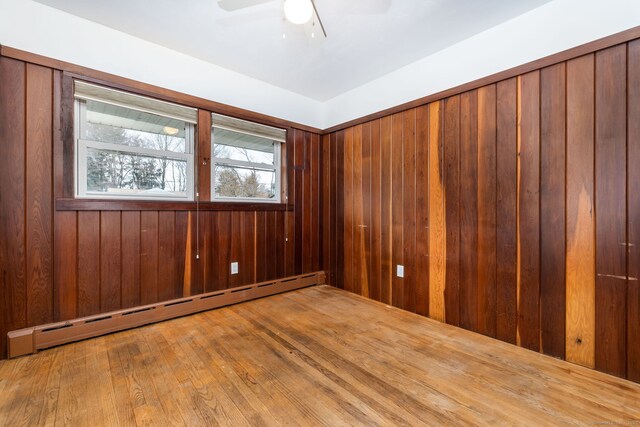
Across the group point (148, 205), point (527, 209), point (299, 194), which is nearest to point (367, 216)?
point (299, 194)

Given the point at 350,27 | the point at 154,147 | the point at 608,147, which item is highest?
the point at 350,27

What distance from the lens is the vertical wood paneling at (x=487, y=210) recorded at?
214cm

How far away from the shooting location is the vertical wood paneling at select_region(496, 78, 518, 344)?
80.3 inches

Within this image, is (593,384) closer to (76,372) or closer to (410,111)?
(410,111)

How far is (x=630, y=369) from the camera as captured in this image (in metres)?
1.62

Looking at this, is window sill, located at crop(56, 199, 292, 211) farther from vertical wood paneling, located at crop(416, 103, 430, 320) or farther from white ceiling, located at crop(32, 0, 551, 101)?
vertical wood paneling, located at crop(416, 103, 430, 320)

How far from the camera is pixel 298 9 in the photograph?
60.7 inches

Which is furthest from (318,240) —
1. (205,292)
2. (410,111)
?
(410,111)

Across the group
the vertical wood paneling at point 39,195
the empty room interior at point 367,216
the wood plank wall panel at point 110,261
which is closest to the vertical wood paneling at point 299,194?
the empty room interior at point 367,216

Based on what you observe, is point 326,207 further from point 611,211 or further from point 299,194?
point 611,211

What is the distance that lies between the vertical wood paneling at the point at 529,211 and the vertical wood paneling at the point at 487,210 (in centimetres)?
17

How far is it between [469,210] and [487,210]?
0.13m

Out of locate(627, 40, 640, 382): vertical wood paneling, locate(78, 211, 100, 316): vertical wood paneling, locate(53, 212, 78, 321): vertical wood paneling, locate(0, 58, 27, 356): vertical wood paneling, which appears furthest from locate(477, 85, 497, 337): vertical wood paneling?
locate(0, 58, 27, 356): vertical wood paneling

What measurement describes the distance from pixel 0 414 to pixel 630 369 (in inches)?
135
